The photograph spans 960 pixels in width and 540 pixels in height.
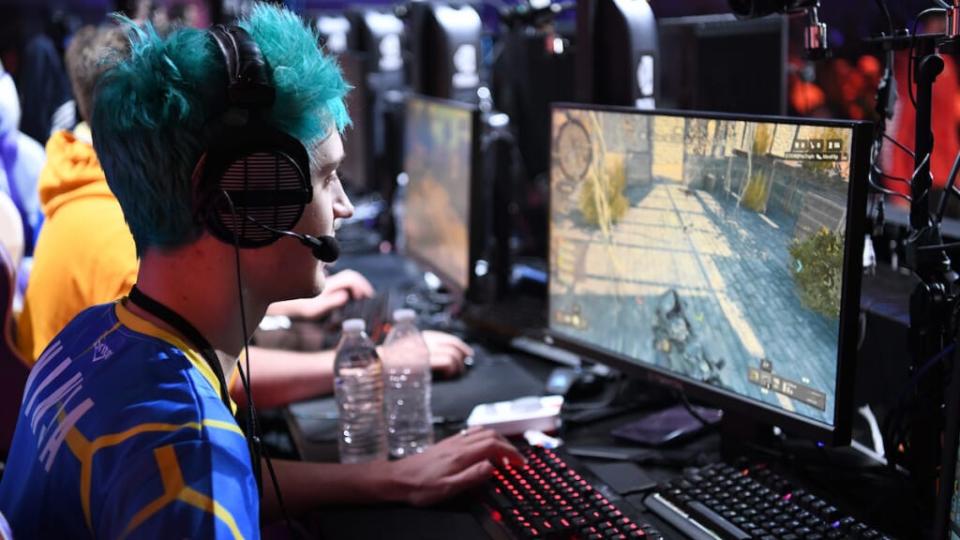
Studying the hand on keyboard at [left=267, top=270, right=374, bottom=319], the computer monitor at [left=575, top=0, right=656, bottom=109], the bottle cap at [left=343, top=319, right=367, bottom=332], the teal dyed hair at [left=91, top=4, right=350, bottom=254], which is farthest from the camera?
the hand on keyboard at [left=267, top=270, right=374, bottom=319]

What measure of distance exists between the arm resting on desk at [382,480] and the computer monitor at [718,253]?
35cm

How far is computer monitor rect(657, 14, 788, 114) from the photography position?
218 centimetres

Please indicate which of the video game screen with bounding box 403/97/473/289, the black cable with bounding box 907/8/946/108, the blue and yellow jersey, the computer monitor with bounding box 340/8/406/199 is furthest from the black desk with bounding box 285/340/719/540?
the computer monitor with bounding box 340/8/406/199

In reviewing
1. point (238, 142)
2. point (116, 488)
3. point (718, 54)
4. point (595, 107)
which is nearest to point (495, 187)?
point (718, 54)

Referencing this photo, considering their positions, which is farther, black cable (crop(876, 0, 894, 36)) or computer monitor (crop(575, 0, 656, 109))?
computer monitor (crop(575, 0, 656, 109))

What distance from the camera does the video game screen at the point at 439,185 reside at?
2.36 m

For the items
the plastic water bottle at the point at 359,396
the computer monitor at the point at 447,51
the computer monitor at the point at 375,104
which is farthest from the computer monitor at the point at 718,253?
the computer monitor at the point at 375,104

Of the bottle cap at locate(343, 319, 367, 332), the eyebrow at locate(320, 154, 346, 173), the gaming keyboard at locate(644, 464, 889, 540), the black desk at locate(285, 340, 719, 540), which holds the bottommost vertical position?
the black desk at locate(285, 340, 719, 540)

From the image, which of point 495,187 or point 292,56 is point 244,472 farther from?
point 495,187

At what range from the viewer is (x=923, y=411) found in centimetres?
137

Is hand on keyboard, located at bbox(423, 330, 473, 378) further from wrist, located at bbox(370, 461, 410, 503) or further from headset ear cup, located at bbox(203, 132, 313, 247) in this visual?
headset ear cup, located at bbox(203, 132, 313, 247)

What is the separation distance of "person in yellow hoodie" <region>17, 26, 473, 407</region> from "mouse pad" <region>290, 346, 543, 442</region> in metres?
0.04

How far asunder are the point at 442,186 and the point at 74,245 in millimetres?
925

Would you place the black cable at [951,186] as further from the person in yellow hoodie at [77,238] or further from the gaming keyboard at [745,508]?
the person in yellow hoodie at [77,238]
